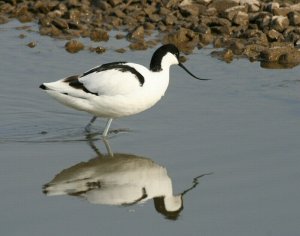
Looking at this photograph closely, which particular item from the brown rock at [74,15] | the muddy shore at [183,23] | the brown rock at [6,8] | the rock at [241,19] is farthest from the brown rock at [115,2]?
the rock at [241,19]

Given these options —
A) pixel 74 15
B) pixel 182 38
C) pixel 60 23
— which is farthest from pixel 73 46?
pixel 74 15

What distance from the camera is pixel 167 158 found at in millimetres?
7711

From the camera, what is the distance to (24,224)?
243 inches

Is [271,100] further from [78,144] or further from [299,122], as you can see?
[78,144]

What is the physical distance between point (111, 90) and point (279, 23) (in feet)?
14.3

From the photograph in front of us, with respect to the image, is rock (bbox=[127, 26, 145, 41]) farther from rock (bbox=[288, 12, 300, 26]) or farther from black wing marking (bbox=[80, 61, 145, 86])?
black wing marking (bbox=[80, 61, 145, 86])

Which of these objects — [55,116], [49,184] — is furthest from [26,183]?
[55,116]

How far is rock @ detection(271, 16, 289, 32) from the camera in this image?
40.3 ft

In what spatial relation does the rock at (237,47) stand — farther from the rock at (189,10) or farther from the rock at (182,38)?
the rock at (189,10)

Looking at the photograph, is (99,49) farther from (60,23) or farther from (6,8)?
(6,8)

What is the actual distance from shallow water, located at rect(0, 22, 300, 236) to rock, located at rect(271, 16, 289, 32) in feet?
4.17

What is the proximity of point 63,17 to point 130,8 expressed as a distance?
0.98 meters

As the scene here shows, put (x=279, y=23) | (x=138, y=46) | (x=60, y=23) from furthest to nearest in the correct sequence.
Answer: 1. (x=60, y=23)
2. (x=279, y=23)
3. (x=138, y=46)

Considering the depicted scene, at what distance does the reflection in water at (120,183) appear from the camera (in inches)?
265
